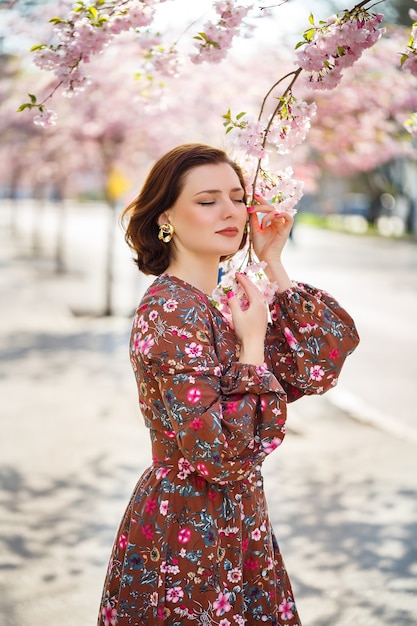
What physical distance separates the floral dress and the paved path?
1523 mm

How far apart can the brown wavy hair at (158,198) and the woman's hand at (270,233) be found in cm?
8

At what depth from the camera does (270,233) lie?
Result: 253 centimetres

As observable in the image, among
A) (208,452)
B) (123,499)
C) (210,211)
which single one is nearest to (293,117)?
(210,211)

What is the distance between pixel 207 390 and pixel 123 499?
337 centimetres

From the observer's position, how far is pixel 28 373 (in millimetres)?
8852

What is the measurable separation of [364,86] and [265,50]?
6.29ft

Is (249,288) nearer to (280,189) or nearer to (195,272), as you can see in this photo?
(195,272)

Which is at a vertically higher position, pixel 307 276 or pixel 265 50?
pixel 265 50

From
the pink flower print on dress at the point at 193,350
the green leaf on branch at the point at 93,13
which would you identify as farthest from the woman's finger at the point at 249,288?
the green leaf on branch at the point at 93,13

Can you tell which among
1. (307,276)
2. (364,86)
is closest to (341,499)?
(364,86)

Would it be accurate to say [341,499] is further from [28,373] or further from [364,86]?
[364,86]

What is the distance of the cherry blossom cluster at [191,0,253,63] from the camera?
2.68 meters

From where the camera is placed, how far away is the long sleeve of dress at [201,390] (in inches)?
82.9

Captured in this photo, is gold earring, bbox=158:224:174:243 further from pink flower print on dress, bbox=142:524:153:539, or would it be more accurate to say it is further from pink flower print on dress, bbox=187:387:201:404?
pink flower print on dress, bbox=142:524:153:539
